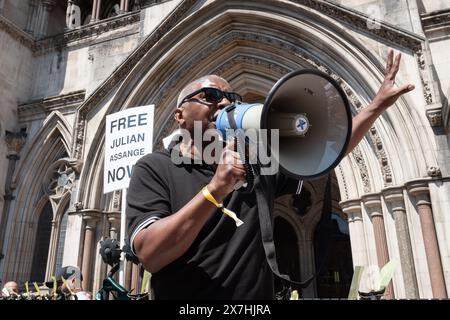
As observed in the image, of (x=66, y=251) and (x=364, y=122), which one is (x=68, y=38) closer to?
(x=66, y=251)

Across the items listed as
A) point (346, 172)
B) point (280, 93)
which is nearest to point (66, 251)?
point (346, 172)

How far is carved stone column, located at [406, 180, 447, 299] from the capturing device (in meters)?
6.35

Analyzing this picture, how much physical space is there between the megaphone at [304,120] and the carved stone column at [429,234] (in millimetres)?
5974

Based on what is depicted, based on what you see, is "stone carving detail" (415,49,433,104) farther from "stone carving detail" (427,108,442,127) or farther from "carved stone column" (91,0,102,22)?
"carved stone column" (91,0,102,22)

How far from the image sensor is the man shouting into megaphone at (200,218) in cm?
126

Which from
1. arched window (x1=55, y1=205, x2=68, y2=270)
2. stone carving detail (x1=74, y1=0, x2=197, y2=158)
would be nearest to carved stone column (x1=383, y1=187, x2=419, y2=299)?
stone carving detail (x1=74, y1=0, x2=197, y2=158)

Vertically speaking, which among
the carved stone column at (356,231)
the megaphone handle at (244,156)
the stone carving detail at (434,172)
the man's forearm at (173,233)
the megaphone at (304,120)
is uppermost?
the stone carving detail at (434,172)

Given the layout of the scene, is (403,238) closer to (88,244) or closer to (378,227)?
(378,227)

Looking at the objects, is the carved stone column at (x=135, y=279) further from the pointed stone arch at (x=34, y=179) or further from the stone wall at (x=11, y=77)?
the stone wall at (x=11, y=77)

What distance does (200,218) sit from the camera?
1.25 m

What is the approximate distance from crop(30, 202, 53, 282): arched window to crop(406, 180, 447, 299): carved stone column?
10.3 m

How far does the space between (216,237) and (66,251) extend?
962 cm

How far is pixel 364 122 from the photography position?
1819mm

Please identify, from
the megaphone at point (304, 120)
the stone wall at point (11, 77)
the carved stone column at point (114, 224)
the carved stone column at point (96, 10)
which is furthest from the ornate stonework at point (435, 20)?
the stone wall at point (11, 77)
